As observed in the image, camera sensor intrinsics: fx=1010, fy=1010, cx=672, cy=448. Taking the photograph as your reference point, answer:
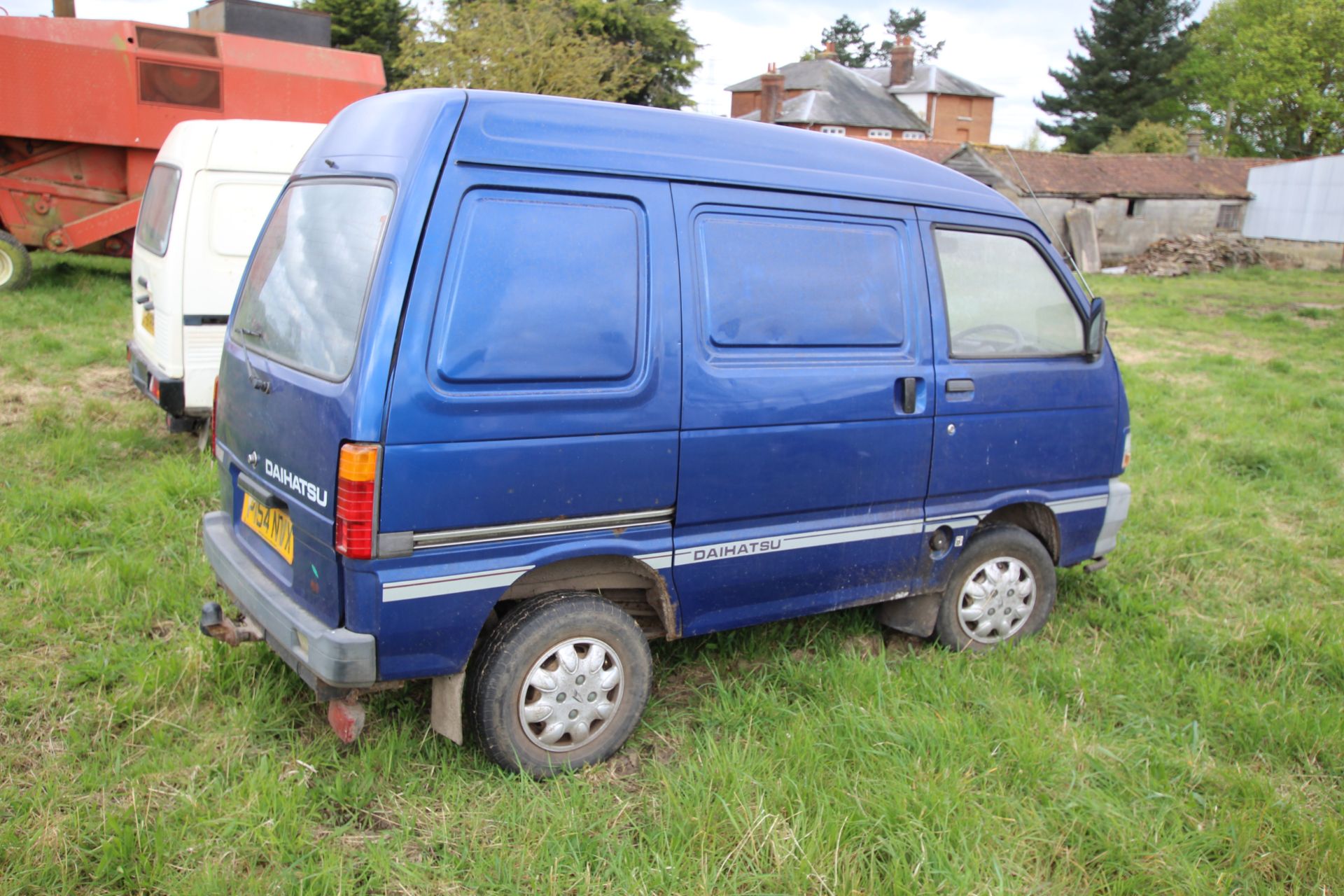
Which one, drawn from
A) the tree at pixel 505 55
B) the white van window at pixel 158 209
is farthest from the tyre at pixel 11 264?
the tree at pixel 505 55

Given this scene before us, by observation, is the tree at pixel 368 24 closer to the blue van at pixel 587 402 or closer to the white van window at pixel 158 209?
the white van window at pixel 158 209

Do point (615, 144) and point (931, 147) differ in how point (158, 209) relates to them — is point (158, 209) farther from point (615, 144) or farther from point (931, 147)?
point (931, 147)

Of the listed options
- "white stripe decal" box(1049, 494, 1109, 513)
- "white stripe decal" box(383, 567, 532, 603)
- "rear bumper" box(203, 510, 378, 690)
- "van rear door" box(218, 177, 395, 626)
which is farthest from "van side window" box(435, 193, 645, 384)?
"white stripe decal" box(1049, 494, 1109, 513)

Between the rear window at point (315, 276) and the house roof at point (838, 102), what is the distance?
46.1m

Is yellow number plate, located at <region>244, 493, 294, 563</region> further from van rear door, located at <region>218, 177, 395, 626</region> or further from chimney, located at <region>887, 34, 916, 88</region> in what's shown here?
chimney, located at <region>887, 34, 916, 88</region>

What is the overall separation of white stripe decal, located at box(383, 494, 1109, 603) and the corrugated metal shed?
3365cm

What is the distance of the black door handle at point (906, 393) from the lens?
4047 millimetres

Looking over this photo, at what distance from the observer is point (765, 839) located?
3.06m

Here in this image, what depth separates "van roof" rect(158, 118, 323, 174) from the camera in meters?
6.75

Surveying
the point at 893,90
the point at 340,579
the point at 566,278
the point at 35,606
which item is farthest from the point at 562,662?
the point at 893,90

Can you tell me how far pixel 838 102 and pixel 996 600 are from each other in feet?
166

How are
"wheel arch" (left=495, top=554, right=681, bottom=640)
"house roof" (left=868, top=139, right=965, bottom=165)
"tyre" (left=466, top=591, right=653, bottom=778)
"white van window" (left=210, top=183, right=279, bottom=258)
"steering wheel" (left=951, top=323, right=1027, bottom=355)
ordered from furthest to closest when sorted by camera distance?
"house roof" (left=868, top=139, right=965, bottom=165), "white van window" (left=210, top=183, right=279, bottom=258), "steering wheel" (left=951, top=323, right=1027, bottom=355), "wheel arch" (left=495, top=554, right=681, bottom=640), "tyre" (left=466, top=591, right=653, bottom=778)

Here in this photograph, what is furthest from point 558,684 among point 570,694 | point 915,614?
point 915,614

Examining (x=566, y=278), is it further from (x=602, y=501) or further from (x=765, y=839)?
(x=765, y=839)
